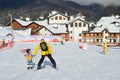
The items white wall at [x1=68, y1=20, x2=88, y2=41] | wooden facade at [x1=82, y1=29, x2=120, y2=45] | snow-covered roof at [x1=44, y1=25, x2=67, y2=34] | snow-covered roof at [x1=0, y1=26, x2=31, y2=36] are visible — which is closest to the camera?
snow-covered roof at [x1=0, y1=26, x2=31, y2=36]

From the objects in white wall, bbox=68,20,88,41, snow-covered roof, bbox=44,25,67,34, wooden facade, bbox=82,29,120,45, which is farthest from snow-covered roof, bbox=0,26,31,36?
wooden facade, bbox=82,29,120,45

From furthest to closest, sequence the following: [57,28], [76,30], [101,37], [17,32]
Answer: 1. [76,30]
2. [57,28]
3. [101,37]
4. [17,32]

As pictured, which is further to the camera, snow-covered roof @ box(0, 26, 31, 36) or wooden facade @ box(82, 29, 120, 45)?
wooden facade @ box(82, 29, 120, 45)

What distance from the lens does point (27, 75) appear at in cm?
1781

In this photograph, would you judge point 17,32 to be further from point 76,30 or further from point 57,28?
point 76,30

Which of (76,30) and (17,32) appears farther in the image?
(76,30)

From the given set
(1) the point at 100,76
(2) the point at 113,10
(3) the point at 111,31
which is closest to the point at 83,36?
(3) the point at 111,31

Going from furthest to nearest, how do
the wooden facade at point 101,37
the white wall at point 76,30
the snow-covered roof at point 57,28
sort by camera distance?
the white wall at point 76,30 < the wooden facade at point 101,37 < the snow-covered roof at point 57,28

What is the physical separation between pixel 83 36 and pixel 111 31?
8.11 m

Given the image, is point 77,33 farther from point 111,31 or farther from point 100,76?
point 100,76

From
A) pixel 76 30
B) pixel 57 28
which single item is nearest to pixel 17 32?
pixel 57 28

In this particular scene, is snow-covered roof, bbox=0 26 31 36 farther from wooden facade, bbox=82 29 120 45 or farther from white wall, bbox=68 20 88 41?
wooden facade, bbox=82 29 120 45

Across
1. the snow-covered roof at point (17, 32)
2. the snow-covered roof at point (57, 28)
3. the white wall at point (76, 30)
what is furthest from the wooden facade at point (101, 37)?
the snow-covered roof at point (17, 32)

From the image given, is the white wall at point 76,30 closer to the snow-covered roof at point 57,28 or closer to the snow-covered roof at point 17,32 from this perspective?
the snow-covered roof at point 57,28
